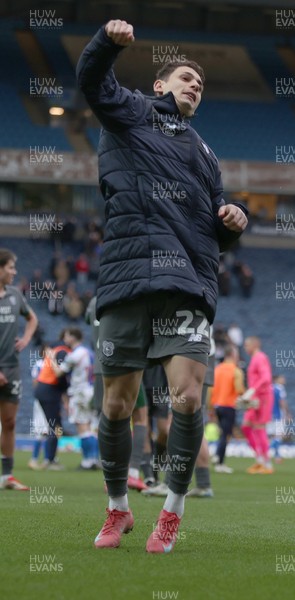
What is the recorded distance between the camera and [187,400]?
17.1 ft

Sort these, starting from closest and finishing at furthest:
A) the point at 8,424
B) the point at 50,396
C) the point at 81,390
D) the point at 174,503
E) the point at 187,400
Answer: the point at 187,400, the point at 174,503, the point at 8,424, the point at 50,396, the point at 81,390

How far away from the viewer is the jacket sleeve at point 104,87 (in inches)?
203

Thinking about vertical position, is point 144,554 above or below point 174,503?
below

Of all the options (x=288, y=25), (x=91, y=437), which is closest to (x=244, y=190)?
(x=288, y=25)

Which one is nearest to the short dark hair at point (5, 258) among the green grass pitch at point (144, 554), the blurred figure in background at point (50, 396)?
the green grass pitch at point (144, 554)

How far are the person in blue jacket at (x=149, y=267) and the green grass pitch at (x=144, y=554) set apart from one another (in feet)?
1.08

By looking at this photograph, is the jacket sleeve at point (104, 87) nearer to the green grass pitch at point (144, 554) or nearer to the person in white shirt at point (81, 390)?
the green grass pitch at point (144, 554)

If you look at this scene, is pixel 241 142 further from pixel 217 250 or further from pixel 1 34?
pixel 217 250

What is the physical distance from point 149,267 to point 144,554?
1329 millimetres

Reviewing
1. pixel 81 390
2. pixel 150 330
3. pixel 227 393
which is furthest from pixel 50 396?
pixel 150 330

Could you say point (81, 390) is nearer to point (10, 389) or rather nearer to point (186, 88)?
point (10, 389)

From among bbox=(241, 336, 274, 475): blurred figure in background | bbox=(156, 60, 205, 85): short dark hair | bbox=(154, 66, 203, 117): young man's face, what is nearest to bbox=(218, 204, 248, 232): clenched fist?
bbox=(154, 66, 203, 117): young man's face

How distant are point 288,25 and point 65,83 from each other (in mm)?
7654

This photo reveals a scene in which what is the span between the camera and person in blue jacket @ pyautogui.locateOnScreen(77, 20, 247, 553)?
525 cm
